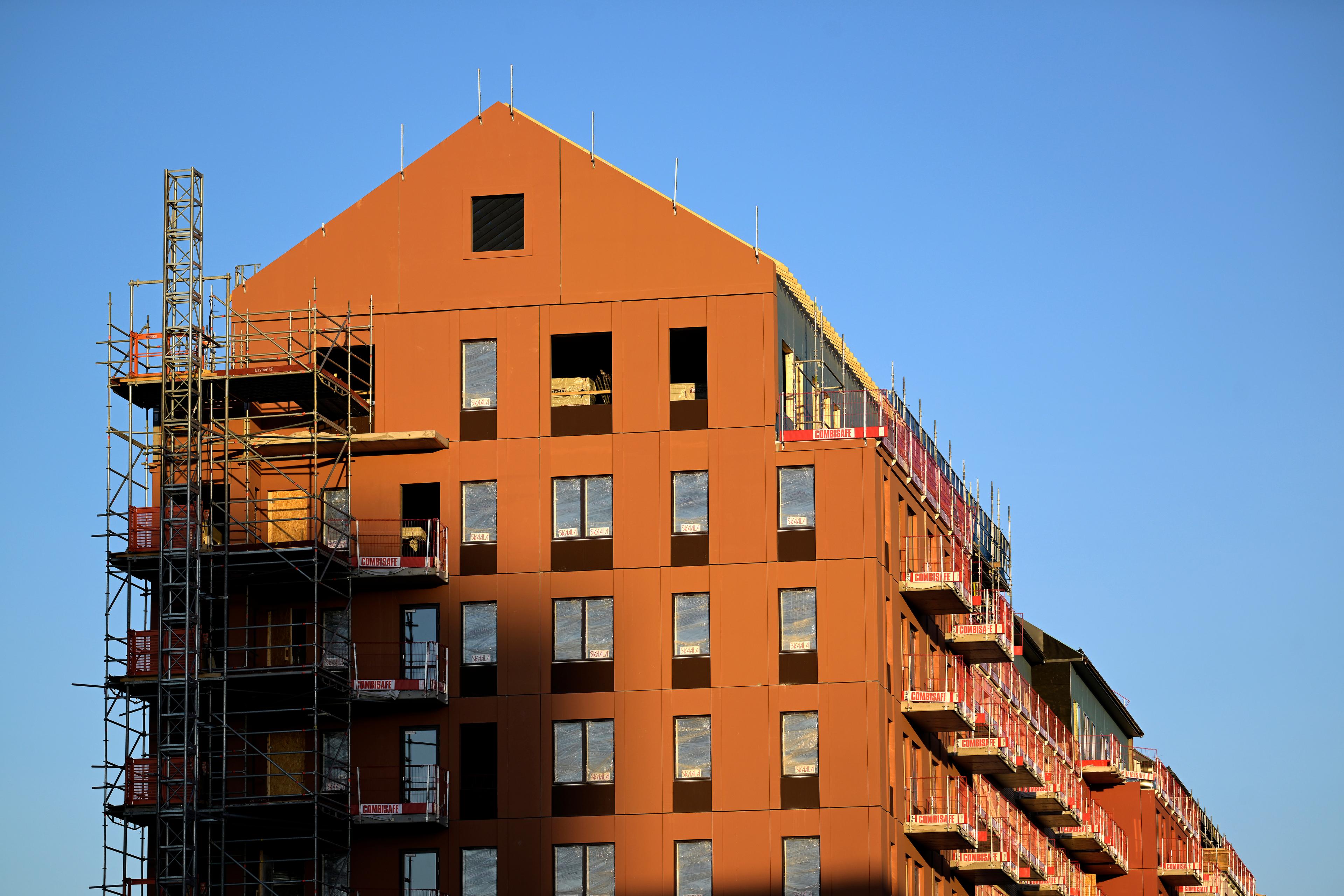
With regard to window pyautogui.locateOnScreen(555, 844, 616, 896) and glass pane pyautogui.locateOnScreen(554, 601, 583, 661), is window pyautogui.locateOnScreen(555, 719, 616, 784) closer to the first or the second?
window pyautogui.locateOnScreen(555, 844, 616, 896)

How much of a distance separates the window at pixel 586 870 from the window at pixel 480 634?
5.87 m

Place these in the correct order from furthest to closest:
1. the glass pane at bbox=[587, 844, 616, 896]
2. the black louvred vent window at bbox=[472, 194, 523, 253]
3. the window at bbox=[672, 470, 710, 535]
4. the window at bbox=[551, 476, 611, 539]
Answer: the black louvred vent window at bbox=[472, 194, 523, 253] → the window at bbox=[551, 476, 611, 539] → the window at bbox=[672, 470, 710, 535] → the glass pane at bbox=[587, 844, 616, 896]

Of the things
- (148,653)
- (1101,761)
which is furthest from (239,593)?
(1101,761)

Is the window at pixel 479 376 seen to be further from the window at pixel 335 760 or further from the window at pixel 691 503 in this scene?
the window at pixel 335 760

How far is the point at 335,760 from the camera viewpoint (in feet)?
217

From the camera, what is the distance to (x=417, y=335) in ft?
225

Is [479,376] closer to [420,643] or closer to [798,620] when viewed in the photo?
[420,643]

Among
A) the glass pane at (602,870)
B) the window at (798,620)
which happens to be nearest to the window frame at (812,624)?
the window at (798,620)

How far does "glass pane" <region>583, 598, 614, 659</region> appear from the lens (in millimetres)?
65562

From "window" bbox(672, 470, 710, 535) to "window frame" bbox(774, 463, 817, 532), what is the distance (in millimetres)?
1945

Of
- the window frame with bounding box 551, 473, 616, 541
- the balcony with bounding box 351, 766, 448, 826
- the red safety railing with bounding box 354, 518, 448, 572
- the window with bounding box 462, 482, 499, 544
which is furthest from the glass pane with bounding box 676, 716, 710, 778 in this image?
the red safety railing with bounding box 354, 518, 448, 572

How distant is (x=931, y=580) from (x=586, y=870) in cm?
1334

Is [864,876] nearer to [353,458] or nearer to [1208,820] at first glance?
[353,458]

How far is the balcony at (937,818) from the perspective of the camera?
66.4 meters
